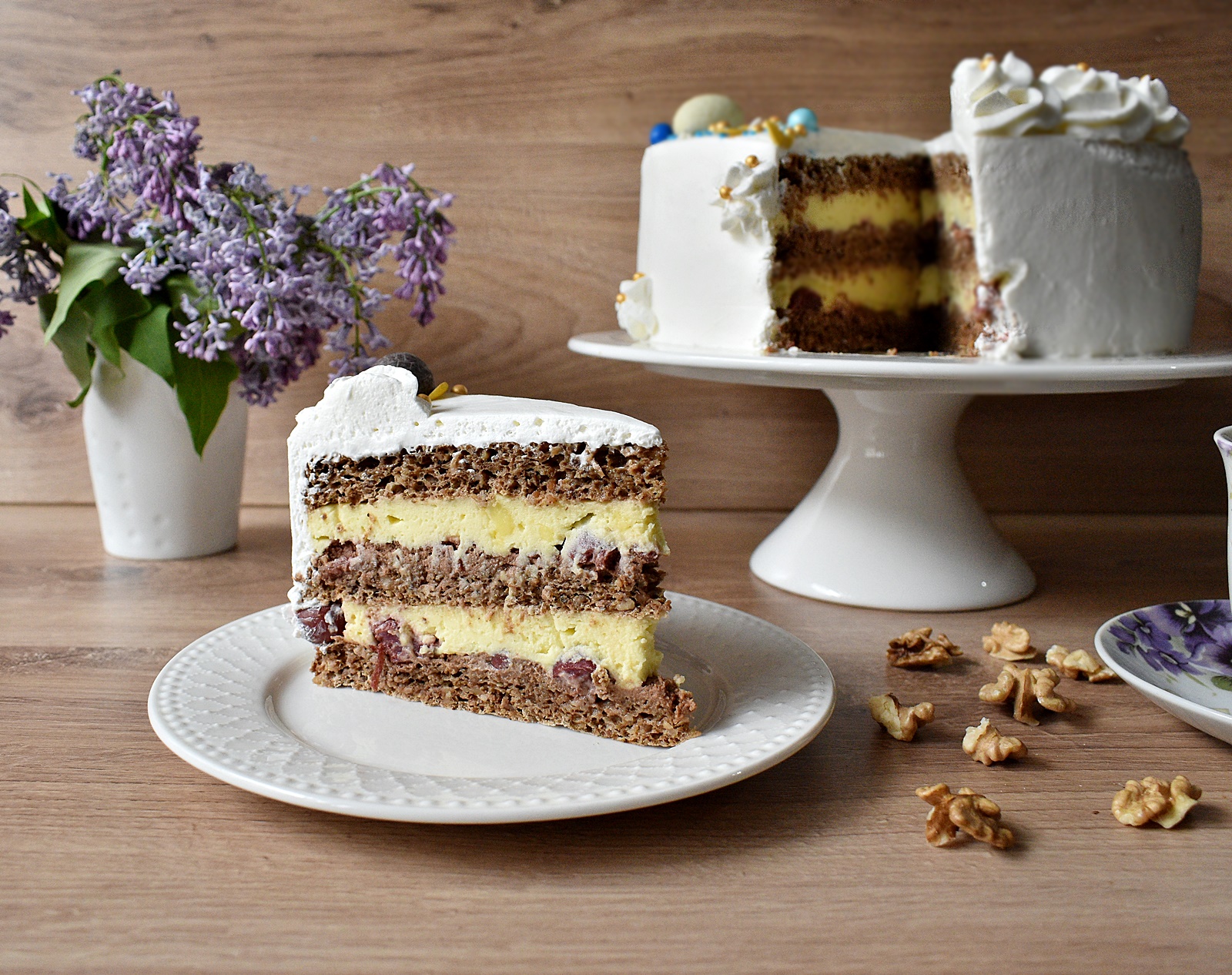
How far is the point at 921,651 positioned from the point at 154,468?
113 cm

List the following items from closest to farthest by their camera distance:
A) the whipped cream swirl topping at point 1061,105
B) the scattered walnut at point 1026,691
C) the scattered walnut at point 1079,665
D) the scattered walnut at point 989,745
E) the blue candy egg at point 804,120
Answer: the scattered walnut at point 989,745
the scattered walnut at point 1026,691
the scattered walnut at point 1079,665
the whipped cream swirl topping at point 1061,105
the blue candy egg at point 804,120

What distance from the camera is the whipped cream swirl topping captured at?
138cm

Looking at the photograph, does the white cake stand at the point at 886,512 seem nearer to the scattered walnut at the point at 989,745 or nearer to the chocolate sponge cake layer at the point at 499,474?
the chocolate sponge cake layer at the point at 499,474

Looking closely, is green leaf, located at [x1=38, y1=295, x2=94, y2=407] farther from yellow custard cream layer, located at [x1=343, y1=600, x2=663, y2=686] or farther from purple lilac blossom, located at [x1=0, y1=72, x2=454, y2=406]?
yellow custard cream layer, located at [x1=343, y1=600, x2=663, y2=686]

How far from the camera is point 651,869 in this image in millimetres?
775

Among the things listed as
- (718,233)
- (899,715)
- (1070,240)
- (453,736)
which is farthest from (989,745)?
(718,233)

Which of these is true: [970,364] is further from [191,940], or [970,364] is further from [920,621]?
[191,940]

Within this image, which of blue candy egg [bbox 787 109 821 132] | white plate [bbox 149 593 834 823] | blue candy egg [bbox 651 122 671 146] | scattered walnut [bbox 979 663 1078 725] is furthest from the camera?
blue candy egg [bbox 651 122 671 146]

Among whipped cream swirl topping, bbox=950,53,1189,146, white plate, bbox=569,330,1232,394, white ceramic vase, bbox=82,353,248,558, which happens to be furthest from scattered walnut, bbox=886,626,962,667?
white ceramic vase, bbox=82,353,248,558

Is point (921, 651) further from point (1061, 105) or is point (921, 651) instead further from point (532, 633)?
point (1061, 105)

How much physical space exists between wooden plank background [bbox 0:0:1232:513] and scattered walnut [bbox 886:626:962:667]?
73 centimetres

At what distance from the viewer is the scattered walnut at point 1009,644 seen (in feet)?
4.12

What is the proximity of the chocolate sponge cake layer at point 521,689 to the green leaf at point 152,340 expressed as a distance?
583 millimetres

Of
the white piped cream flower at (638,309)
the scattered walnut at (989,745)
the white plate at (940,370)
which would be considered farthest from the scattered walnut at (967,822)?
the white piped cream flower at (638,309)
